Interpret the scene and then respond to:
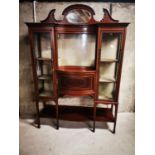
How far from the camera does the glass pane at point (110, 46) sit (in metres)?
2.15

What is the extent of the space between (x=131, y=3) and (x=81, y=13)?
0.85 meters

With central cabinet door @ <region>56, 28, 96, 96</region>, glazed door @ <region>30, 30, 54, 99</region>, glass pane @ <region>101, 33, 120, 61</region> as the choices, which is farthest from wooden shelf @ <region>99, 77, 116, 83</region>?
glazed door @ <region>30, 30, 54, 99</region>

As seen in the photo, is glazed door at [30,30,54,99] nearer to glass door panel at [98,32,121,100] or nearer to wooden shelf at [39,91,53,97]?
wooden shelf at [39,91,53,97]

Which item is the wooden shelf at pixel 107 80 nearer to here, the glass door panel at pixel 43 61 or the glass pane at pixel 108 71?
the glass pane at pixel 108 71

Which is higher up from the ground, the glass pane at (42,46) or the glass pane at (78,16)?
→ the glass pane at (78,16)

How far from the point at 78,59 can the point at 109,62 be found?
19.7 inches

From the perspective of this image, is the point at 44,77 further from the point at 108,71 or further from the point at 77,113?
the point at 108,71

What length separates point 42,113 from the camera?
8.05ft

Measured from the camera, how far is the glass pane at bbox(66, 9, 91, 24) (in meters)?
2.12

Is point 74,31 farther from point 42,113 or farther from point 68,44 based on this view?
point 42,113

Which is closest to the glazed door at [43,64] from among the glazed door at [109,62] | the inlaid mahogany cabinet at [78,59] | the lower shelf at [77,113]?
the inlaid mahogany cabinet at [78,59]

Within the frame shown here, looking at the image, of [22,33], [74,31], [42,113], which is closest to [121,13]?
[74,31]

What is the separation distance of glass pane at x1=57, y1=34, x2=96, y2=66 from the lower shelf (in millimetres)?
784
